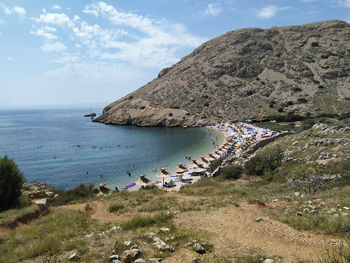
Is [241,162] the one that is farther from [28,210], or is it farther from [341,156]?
[28,210]

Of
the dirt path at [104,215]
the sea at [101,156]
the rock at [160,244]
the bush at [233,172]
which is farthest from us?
the sea at [101,156]

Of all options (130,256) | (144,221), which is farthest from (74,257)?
(144,221)

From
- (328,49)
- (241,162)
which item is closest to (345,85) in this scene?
(328,49)

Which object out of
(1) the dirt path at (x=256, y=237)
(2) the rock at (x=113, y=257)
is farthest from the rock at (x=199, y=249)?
(2) the rock at (x=113, y=257)

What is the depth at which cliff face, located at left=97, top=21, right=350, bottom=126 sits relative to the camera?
90.2 metres

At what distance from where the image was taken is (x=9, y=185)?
55.6ft

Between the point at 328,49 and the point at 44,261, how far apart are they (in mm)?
134121

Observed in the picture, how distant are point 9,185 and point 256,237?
1787 centimetres

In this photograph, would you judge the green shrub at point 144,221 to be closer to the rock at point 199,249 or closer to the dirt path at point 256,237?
the dirt path at point 256,237

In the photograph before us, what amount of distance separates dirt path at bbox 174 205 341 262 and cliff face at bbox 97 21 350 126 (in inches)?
3102

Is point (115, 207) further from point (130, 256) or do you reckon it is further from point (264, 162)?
point (264, 162)

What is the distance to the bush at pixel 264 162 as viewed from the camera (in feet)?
73.8

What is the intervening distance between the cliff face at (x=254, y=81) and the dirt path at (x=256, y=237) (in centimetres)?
7880

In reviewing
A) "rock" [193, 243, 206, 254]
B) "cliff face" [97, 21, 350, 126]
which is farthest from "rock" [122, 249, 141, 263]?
"cliff face" [97, 21, 350, 126]
